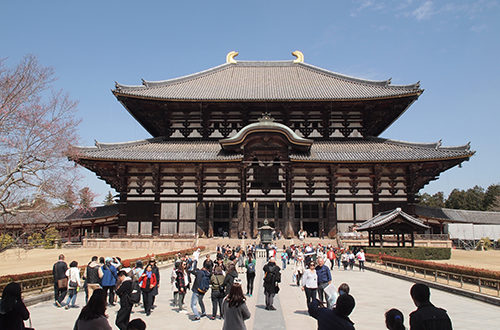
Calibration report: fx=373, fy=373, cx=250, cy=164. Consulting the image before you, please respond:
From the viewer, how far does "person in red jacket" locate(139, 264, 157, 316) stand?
36.6 ft

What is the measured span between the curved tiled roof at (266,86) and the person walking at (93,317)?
3563 centimetres

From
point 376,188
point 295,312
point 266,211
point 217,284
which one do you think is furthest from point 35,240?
point 376,188

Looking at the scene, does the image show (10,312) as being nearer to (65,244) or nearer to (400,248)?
(400,248)

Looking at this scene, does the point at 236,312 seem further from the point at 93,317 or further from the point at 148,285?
the point at 148,285

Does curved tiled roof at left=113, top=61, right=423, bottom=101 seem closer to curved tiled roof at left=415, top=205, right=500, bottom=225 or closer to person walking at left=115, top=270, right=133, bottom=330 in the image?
curved tiled roof at left=415, top=205, right=500, bottom=225

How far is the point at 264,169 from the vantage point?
3869 centimetres

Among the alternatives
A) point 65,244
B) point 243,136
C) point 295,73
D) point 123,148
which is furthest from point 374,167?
point 65,244

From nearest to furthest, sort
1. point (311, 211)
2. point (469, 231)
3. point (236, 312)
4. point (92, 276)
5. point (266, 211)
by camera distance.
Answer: point (236, 312) < point (92, 276) < point (266, 211) < point (311, 211) < point (469, 231)

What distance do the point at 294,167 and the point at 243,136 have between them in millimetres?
6227

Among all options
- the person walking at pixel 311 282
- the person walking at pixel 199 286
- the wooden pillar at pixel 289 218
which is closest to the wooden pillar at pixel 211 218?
the wooden pillar at pixel 289 218

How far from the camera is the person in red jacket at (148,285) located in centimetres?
1114

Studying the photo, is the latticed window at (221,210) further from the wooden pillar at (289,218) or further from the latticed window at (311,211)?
the latticed window at (311,211)

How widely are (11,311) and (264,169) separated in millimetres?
33390

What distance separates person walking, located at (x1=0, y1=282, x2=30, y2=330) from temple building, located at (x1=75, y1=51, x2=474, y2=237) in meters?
30.5
